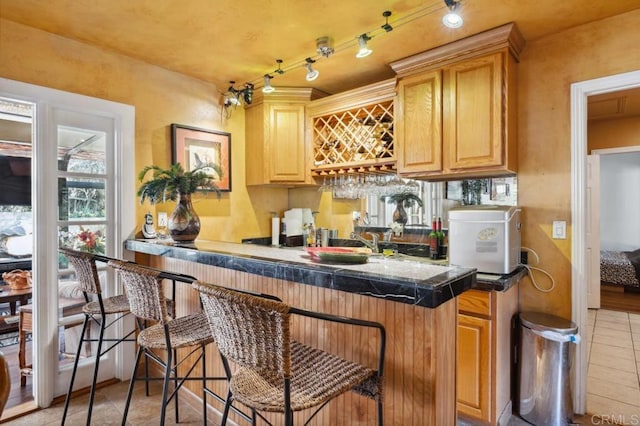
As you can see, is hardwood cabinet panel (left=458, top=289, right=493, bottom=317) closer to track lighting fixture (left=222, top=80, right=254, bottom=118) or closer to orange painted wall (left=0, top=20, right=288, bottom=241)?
orange painted wall (left=0, top=20, right=288, bottom=241)

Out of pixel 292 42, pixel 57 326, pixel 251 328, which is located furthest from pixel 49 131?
pixel 251 328

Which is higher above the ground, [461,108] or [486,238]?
[461,108]

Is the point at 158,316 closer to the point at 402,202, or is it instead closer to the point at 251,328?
the point at 251,328

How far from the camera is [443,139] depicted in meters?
2.49

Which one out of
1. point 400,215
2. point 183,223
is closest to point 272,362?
point 183,223

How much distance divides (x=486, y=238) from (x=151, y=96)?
2.77m

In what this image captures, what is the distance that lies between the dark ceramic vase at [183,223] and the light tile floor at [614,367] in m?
2.92

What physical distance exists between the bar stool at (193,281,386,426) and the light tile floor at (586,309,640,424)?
2076 millimetres

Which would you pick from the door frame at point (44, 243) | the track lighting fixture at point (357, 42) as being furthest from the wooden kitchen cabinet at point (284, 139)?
the door frame at point (44, 243)

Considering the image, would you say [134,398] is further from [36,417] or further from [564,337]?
[564,337]

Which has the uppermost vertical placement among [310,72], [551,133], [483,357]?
[310,72]

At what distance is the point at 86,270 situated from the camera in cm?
198

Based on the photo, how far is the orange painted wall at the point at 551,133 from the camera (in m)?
2.21

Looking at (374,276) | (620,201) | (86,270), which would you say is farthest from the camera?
(620,201)
